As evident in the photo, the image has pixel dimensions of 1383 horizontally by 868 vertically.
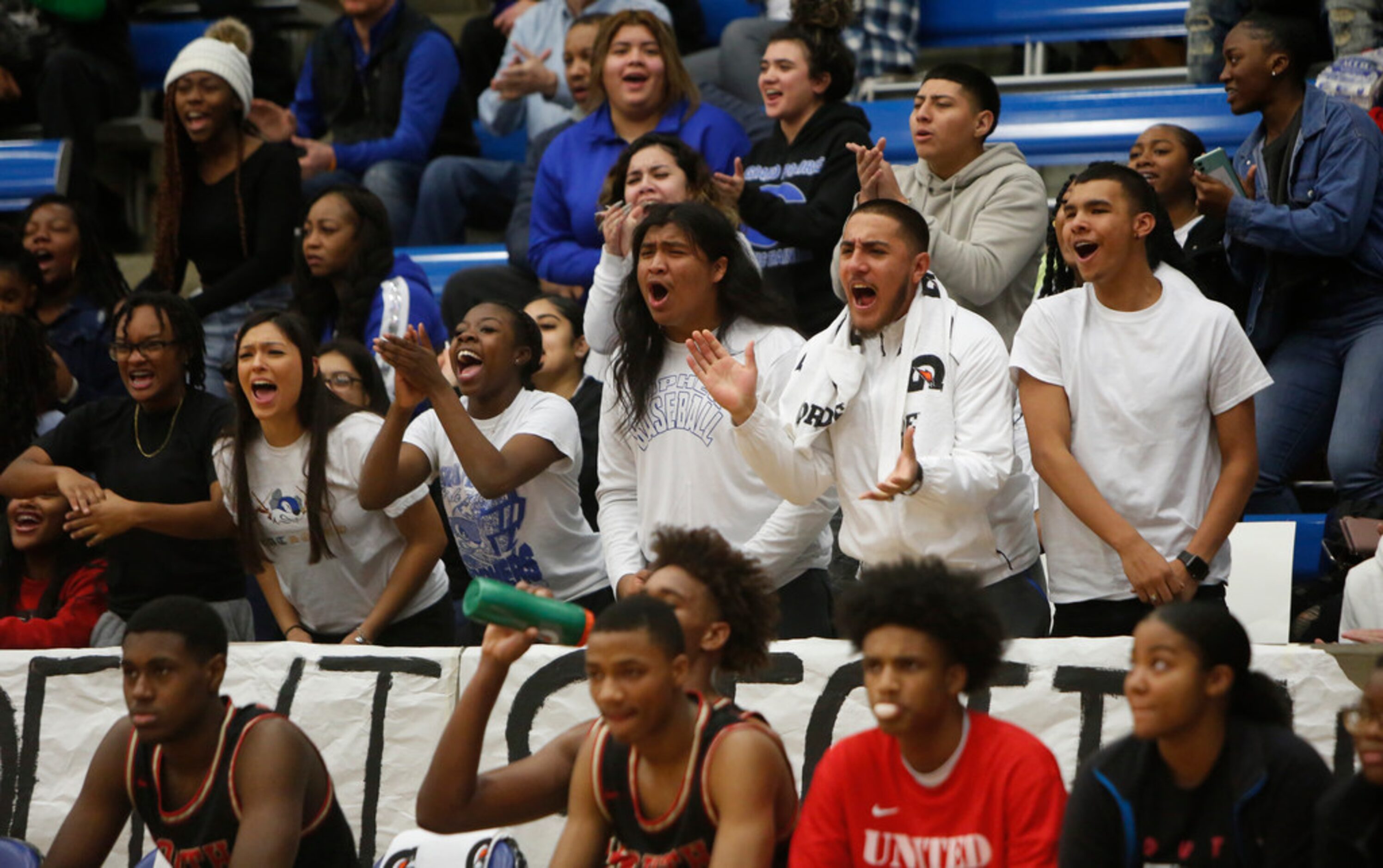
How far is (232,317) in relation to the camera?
24.0 feet

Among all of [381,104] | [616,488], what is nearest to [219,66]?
[381,104]

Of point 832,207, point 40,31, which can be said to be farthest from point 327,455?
point 40,31

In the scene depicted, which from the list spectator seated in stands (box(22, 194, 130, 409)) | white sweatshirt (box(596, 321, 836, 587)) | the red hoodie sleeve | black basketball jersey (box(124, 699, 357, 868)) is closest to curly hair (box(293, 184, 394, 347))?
spectator seated in stands (box(22, 194, 130, 409))

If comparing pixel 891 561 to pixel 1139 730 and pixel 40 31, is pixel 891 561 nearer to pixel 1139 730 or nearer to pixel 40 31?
pixel 1139 730

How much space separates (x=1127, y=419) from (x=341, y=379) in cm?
275

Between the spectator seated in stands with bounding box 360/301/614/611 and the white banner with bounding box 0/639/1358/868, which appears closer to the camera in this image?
the white banner with bounding box 0/639/1358/868

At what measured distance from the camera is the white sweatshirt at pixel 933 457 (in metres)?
4.34

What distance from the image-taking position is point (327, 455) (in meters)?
5.36

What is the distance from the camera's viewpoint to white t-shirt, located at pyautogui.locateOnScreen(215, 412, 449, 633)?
5.34 m

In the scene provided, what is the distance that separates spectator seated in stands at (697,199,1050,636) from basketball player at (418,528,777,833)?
46cm

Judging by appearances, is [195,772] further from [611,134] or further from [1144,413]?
[611,134]

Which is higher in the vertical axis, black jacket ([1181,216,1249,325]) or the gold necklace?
black jacket ([1181,216,1249,325])

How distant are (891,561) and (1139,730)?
115 centimetres

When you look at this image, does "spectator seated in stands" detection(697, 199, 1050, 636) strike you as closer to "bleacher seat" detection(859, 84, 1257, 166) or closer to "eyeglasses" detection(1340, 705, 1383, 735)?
"eyeglasses" detection(1340, 705, 1383, 735)
